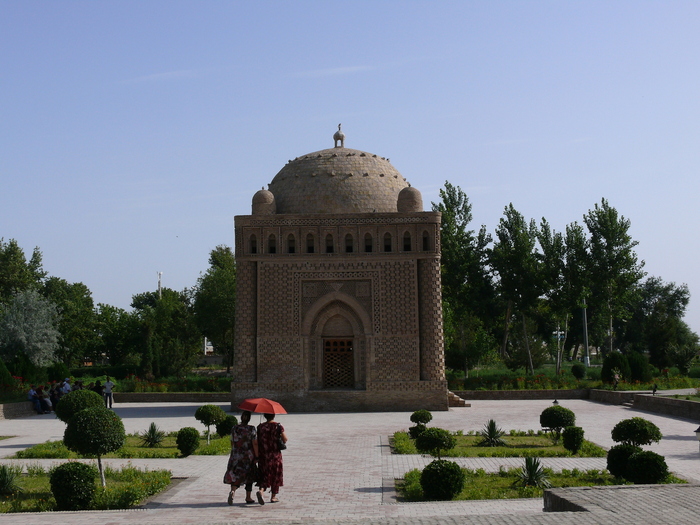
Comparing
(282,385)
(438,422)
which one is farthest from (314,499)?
(282,385)

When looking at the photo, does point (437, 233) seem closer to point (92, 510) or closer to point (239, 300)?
point (239, 300)

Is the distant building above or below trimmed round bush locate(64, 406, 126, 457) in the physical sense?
above

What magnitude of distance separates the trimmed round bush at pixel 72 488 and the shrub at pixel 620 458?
23.2 feet

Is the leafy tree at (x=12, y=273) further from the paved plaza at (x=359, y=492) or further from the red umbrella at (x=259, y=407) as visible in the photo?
the red umbrella at (x=259, y=407)

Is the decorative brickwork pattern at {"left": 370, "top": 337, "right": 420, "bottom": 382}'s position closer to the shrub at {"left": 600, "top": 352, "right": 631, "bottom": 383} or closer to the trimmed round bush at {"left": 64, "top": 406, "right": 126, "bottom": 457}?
the shrub at {"left": 600, "top": 352, "right": 631, "bottom": 383}

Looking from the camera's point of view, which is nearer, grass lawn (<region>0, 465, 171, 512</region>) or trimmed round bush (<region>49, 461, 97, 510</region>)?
trimmed round bush (<region>49, 461, 97, 510</region>)

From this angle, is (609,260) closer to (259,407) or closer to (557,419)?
(557,419)

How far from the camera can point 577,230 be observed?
37688 mm

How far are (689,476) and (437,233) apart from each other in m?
15.9

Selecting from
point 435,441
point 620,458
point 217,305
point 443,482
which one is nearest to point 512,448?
point 435,441

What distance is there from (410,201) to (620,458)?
56.4 feet

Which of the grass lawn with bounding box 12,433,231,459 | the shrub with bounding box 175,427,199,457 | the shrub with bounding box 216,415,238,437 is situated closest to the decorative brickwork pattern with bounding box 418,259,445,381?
the shrub with bounding box 216,415,238,437

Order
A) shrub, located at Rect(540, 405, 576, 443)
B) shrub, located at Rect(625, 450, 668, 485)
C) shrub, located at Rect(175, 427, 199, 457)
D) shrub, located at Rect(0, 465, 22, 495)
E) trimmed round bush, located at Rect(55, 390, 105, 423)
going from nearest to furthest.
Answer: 1. shrub, located at Rect(625, 450, 668, 485)
2. shrub, located at Rect(0, 465, 22, 495)
3. shrub, located at Rect(175, 427, 199, 457)
4. shrub, located at Rect(540, 405, 576, 443)
5. trimmed round bush, located at Rect(55, 390, 105, 423)

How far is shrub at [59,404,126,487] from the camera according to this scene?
11.2 meters
